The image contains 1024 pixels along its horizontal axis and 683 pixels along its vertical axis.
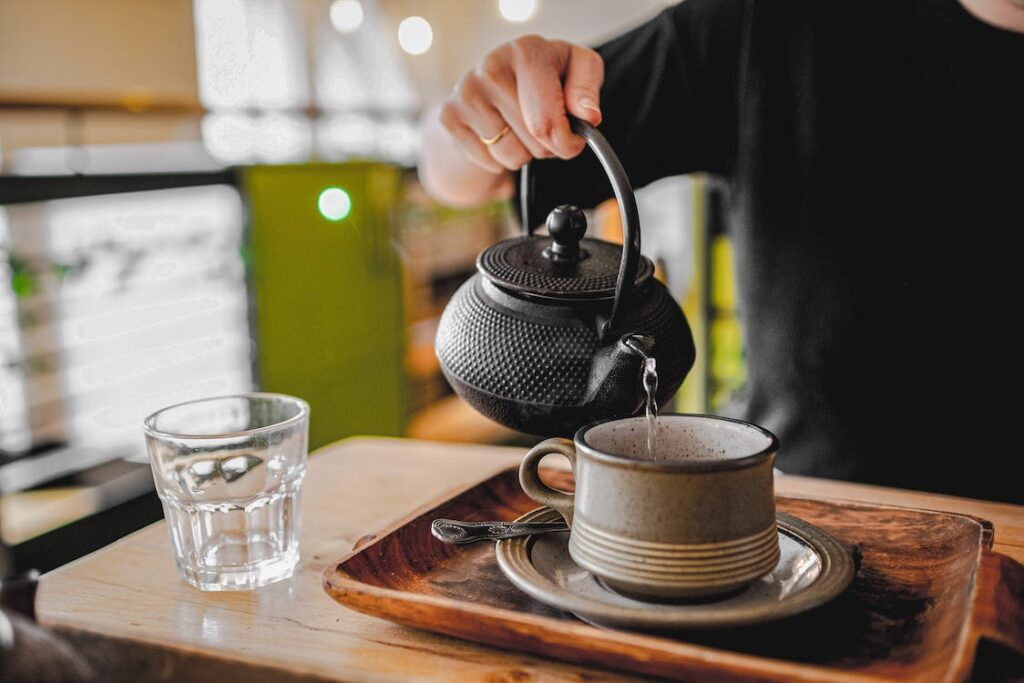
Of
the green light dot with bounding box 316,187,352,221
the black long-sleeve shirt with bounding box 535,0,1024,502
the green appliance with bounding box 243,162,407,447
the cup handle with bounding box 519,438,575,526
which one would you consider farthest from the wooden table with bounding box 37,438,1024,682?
the green light dot with bounding box 316,187,352,221

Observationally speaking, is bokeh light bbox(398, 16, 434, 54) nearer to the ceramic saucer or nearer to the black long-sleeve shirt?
the black long-sleeve shirt

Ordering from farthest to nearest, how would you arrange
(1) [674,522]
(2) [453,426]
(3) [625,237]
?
(2) [453,426]
(3) [625,237]
(1) [674,522]

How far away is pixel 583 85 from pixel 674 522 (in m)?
0.58

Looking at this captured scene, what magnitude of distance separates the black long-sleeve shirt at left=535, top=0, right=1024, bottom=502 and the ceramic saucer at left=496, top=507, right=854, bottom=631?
1.93 feet

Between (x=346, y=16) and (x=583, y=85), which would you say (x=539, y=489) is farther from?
(x=346, y=16)

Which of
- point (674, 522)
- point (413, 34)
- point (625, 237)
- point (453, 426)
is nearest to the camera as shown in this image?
point (674, 522)

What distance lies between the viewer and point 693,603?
2.60 ft

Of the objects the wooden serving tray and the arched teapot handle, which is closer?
the wooden serving tray

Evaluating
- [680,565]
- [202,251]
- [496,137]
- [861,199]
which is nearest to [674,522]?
[680,565]

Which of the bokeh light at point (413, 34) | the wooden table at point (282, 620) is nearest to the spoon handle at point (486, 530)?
the wooden table at point (282, 620)

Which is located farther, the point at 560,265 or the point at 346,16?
the point at 346,16

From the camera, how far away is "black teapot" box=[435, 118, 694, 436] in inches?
35.5

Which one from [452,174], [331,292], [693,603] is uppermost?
[452,174]

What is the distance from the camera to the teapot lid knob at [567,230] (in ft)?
3.18
